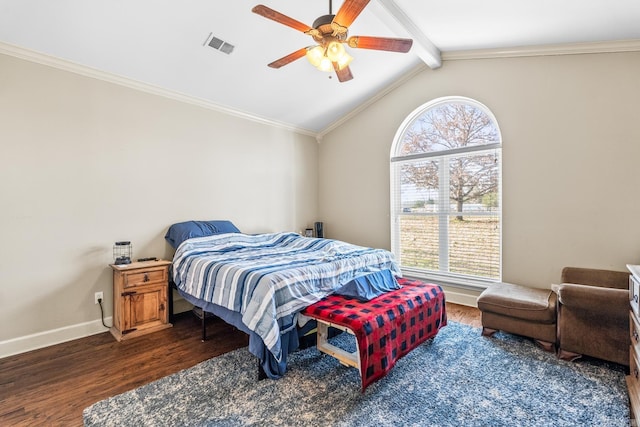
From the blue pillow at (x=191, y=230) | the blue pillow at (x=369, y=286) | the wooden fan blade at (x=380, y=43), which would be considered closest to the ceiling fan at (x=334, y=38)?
the wooden fan blade at (x=380, y=43)

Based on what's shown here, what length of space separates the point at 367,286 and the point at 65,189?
115 inches

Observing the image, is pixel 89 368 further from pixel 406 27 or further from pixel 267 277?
pixel 406 27

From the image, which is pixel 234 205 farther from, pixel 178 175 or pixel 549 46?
pixel 549 46

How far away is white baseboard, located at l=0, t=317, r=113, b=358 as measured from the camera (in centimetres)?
254

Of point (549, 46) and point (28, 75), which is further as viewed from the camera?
point (549, 46)

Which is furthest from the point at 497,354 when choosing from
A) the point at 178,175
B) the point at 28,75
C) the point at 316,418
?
the point at 28,75

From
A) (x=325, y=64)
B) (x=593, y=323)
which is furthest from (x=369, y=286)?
(x=325, y=64)

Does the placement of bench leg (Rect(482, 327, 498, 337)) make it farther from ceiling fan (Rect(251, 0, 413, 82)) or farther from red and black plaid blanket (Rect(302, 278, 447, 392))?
ceiling fan (Rect(251, 0, 413, 82))

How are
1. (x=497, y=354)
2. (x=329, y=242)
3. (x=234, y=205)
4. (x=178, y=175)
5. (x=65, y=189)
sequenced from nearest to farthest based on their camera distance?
1. (x=497, y=354)
2. (x=65, y=189)
3. (x=329, y=242)
4. (x=178, y=175)
5. (x=234, y=205)

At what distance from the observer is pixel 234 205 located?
418 cm

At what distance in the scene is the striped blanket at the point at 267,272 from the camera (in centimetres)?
207

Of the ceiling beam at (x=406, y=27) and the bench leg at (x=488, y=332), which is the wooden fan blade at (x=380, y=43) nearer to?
the ceiling beam at (x=406, y=27)

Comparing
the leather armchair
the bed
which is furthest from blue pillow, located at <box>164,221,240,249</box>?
the leather armchair

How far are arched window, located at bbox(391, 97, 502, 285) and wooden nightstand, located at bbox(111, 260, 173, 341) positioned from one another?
3039 mm
